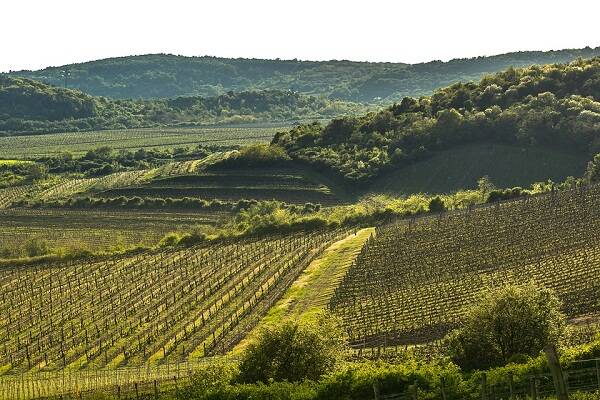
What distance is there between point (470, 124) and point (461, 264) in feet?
234

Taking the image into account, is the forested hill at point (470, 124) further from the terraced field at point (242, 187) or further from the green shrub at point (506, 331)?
the green shrub at point (506, 331)

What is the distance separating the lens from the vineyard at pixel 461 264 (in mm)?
59825

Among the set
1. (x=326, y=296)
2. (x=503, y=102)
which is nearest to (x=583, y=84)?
(x=503, y=102)

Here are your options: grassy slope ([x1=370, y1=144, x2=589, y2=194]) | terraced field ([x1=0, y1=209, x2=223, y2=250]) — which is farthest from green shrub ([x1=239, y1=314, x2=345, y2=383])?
grassy slope ([x1=370, y1=144, x2=589, y2=194])

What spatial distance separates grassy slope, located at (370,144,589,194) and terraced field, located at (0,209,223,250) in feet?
85.1

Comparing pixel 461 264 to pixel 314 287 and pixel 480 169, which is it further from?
pixel 480 169

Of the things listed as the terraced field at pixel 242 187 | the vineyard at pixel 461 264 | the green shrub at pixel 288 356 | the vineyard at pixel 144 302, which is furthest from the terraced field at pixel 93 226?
the green shrub at pixel 288 356

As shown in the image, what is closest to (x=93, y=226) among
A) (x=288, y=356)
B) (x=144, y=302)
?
(x=144, y=302)

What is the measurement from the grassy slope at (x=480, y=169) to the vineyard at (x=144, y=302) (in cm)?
2991

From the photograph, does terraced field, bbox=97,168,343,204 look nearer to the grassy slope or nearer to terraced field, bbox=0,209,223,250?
terraced field, bbox=0,209,223,250

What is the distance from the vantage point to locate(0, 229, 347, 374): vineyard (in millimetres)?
64375

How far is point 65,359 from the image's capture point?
210 feet

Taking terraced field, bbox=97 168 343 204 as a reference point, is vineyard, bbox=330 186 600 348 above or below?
above

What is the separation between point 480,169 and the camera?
133000 mm
